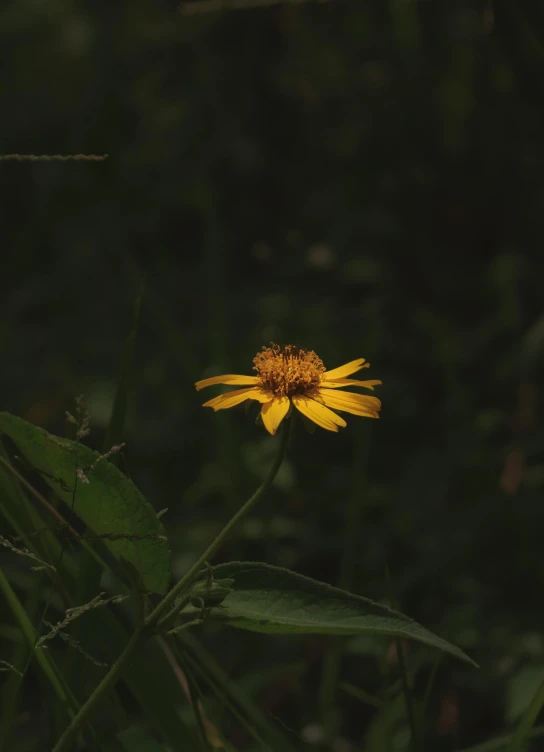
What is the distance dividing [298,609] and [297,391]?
19 cm

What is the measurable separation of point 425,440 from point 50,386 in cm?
89

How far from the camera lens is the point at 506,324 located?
2.00 meters

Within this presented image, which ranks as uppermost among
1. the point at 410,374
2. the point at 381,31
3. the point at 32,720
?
the point at 381,31

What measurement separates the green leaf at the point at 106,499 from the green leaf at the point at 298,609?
6 cm

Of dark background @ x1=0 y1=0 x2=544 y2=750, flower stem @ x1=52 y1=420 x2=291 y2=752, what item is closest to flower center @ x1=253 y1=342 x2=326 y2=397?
flower stem @ x1=52 y1=420 x2=291 y2=752

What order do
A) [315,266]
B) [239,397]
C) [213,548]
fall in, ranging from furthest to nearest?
1. [315,266]
2. [239,397]
3. [213,548]

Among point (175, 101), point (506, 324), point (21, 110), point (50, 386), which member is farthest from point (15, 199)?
point (506, 324)

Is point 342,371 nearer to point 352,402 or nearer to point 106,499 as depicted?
point 352,402

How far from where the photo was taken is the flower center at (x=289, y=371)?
0.72m

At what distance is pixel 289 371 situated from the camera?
28.9 inches

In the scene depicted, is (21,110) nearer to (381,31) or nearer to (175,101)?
(175,101)

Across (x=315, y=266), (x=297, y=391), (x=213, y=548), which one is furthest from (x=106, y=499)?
(x=315, y=266)

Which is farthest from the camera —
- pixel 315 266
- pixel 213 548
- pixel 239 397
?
pixel 315 266

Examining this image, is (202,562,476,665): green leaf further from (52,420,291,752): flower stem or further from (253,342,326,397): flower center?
(253,342,326,397): flower center
